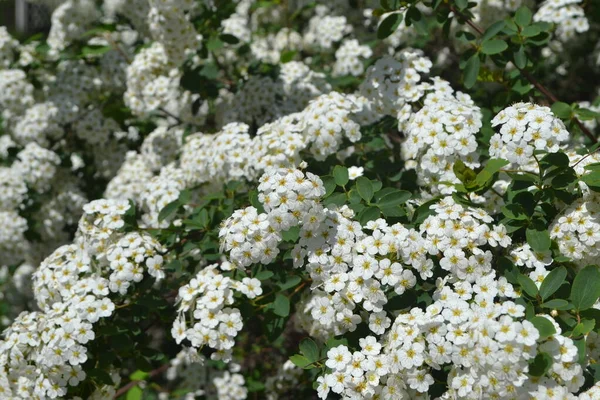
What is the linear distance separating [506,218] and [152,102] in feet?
9.15

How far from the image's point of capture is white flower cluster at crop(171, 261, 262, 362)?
2680 millimetres

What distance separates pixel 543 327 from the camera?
84.2 inches

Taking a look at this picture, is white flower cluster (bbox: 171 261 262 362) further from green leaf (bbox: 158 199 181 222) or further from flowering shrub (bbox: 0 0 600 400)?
green leaf (bbox: 158 199 181 222)

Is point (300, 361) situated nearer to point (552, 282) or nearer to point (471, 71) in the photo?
point (552, 282)

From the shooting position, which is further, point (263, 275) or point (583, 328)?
point (263, 275)

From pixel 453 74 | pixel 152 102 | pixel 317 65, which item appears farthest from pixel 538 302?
pixel 453 74

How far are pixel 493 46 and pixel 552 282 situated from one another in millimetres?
1444

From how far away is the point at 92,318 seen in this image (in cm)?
282

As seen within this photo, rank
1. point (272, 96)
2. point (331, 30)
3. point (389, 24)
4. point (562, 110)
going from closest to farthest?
1. point (562, 110)
2. point (389, 24)
3. point (272, 96)
4. point (331, 30)

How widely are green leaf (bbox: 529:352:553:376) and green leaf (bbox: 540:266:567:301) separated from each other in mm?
297

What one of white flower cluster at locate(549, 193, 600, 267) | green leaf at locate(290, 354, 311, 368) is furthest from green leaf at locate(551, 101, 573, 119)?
green leaf at locate(290, 354, 311, 368)

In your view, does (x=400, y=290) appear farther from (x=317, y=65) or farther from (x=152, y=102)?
(x=317, y=65)

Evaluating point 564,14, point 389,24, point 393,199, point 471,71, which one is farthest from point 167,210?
point 564,14

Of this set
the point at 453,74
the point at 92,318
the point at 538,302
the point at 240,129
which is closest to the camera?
the point at 538,302
